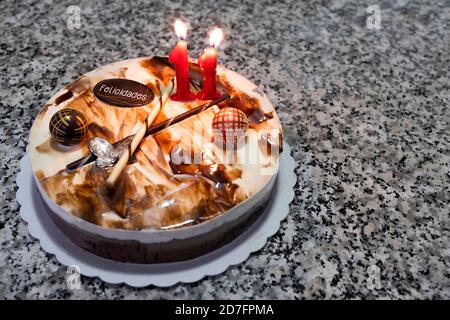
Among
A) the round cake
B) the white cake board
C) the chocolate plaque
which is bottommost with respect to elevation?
the white cake board

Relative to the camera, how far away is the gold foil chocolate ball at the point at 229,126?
92 cm

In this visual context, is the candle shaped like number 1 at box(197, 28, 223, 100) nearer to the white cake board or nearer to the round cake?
the round cake

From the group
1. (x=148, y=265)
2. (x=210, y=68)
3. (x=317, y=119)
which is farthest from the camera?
(x=317, y=119)

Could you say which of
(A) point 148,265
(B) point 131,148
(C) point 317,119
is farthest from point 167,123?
(C) point 317,119

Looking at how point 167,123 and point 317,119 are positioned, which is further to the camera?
point 317,119

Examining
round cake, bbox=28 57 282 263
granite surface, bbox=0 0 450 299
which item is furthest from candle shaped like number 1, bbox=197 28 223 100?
granite surface, bbox=0 0 450 299

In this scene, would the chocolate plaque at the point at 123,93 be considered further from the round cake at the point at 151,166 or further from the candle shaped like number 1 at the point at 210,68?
the candle shaped like number 1 at the point at 210,68

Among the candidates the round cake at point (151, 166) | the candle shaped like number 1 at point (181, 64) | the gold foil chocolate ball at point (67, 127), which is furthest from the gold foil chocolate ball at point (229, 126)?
the gold foil chocolate ball at point (67, 127)

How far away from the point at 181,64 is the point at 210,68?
0.06 m

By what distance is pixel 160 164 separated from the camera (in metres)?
0.89

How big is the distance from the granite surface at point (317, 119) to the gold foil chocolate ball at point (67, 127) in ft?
0.67

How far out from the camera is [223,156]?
3.02 ft

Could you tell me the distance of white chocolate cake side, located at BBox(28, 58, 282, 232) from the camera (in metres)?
0.83

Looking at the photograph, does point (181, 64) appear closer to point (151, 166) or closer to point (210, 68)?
point (210, 68)
